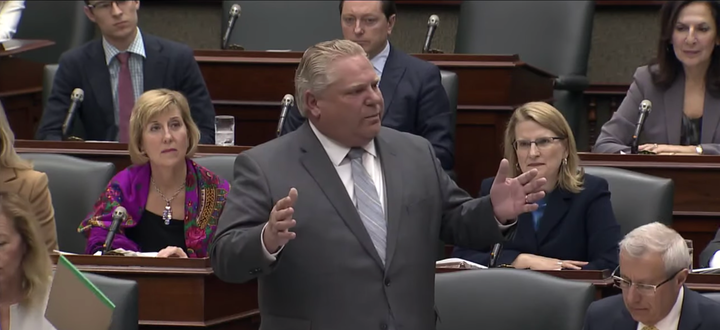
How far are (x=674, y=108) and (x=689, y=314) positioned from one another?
1585 mm

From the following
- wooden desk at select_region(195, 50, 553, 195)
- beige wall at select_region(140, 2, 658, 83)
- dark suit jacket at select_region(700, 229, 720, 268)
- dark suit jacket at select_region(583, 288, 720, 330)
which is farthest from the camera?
beige wall at select_region(140, 2, 658, 83)

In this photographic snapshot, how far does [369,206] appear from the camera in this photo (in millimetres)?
2514

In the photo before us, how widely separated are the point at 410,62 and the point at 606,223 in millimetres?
1159

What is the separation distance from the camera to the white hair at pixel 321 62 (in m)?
2.51

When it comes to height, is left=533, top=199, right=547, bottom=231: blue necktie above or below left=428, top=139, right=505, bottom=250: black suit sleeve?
below

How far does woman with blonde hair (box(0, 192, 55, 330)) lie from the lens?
264 cm

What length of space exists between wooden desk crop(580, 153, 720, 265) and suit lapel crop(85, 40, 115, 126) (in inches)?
62.6

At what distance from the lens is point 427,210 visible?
2.53 meters

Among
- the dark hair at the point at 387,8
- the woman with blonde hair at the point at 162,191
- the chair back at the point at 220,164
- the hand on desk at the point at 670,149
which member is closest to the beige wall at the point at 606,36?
the dark hair at the point at 387,8

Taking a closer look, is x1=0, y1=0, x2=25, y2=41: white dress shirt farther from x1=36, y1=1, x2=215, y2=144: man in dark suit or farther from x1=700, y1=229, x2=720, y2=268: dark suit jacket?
x1=700, y1=229, x2=720, y2=268: dark suit jacket

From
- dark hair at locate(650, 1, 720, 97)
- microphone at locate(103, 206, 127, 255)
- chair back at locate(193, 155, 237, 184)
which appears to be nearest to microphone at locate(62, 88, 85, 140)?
chair back at locate(193, 155, 237, 184)

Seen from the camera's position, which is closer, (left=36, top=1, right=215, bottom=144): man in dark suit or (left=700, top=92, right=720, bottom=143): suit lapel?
(left=700, top=92, right=720, bottom=143): suit lapel

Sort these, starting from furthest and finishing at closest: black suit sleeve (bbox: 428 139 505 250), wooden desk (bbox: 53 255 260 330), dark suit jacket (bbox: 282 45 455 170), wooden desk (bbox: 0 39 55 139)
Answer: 1. wooden desk (bbox: 0 39 55 139)
2. dark suit jacket (bbox: 282 45 455 170)
3. wooden desk (bbox: 53 255 260 330)
4. black suit sleeve (bbox: 428 139 505 250)

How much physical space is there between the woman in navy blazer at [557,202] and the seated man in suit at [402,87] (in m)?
0.71
